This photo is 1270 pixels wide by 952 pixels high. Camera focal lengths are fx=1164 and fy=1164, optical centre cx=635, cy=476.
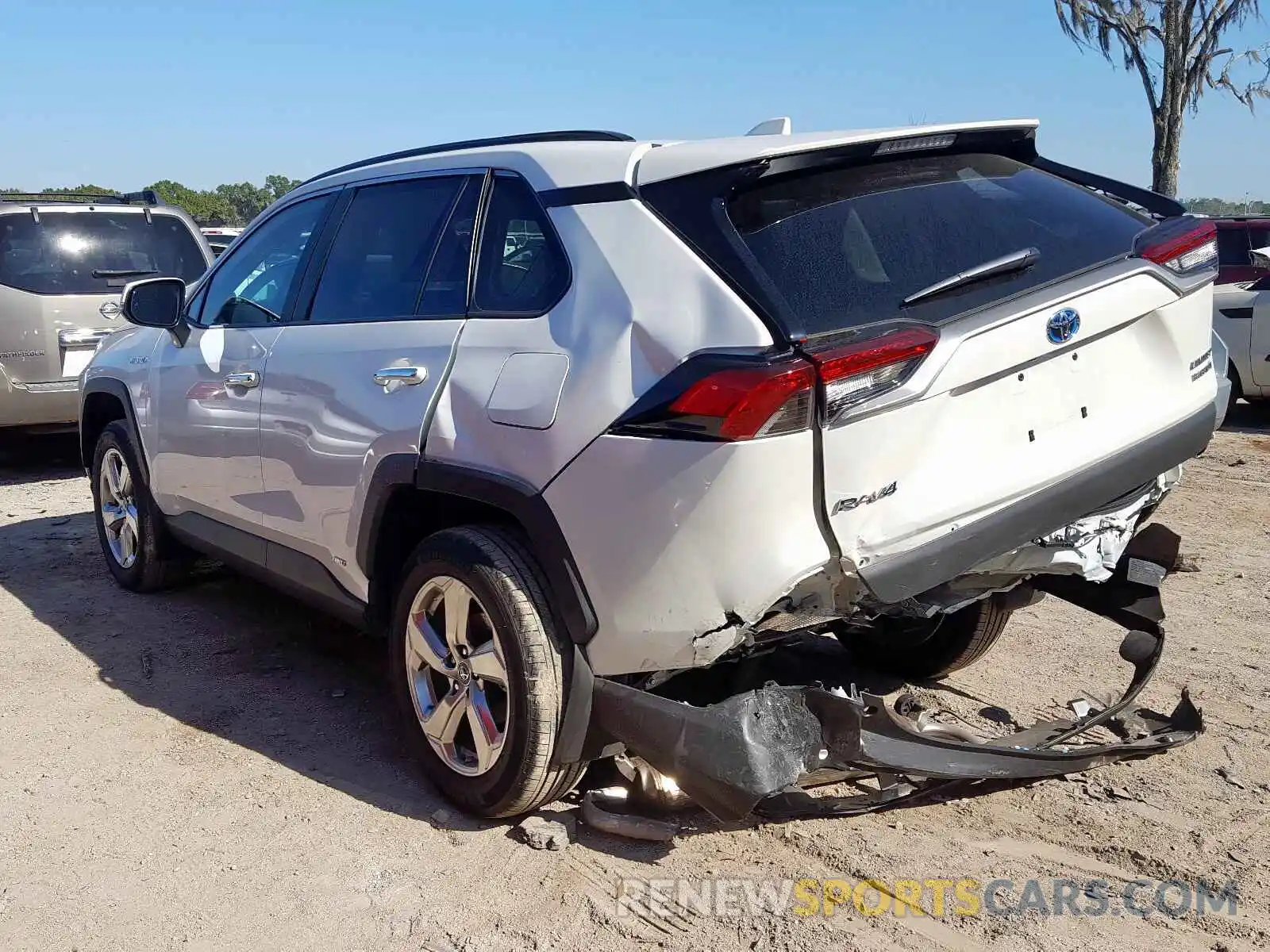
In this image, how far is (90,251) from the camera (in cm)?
876

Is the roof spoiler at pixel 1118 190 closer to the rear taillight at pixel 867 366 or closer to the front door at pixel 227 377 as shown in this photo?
the rear taillight at pixel 867 366

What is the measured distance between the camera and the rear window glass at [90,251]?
27.7 feet

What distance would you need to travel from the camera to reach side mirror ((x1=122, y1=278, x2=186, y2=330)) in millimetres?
4906

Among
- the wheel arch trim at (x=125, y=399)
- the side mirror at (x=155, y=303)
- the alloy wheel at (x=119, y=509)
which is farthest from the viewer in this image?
the alloy wheel at (x=119, y=509)

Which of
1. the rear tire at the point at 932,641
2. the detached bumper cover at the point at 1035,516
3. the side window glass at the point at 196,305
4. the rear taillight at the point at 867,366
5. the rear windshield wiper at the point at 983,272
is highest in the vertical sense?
the rear windshield wiper at the point at 983,272

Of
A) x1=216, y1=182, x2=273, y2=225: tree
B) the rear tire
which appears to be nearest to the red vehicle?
the rear tire

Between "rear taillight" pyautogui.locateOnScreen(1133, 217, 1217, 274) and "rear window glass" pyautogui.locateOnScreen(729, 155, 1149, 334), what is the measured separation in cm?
5

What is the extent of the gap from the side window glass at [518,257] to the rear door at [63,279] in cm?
607

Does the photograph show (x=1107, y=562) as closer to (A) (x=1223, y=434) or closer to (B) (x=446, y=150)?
(B) (x=446, y=150)

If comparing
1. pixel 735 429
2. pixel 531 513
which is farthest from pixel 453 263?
pixel 735 429

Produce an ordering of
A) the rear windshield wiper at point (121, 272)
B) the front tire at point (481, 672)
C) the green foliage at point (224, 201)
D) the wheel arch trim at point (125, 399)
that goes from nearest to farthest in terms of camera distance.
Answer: the front tire at point (481, 672), the wheel arch trim at point (125, 399), the rear windshield wiper at point (121, 272), the green foliage at point (224, 201)

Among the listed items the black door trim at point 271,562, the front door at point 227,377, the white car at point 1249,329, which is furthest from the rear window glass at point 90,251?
the white car at point 1249,329

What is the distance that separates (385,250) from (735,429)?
178 cm

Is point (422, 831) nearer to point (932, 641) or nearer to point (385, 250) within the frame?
point (385, 250)
